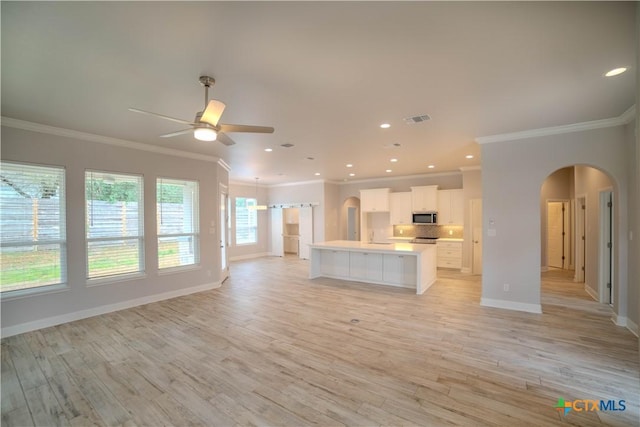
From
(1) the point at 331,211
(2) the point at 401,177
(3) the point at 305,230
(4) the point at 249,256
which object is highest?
(2) the point at 401,177

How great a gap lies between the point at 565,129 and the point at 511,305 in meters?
2.82

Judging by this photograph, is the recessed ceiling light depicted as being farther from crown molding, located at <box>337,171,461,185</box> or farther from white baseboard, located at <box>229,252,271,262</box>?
white baseboard, located at <box>229,252,271,262</box>

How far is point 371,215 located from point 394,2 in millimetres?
8508

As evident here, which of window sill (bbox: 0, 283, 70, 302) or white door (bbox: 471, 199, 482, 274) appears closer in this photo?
window sill (bbox: 0, 283, 70, 302)

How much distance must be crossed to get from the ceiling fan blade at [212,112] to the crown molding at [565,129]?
13.6 feet

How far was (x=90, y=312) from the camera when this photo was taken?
4359 mm

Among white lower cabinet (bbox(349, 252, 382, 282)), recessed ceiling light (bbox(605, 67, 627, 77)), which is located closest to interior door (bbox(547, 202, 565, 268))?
white lower cabinet (bbox(349, 252, 382, 282))

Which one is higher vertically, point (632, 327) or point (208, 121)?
point (208, 121)

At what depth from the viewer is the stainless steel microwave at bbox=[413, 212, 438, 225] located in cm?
825

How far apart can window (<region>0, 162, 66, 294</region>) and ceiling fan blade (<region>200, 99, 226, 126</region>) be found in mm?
3292

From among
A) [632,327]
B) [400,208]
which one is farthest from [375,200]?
[632,327]

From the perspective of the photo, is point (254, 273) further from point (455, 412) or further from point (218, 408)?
point (455, 412)

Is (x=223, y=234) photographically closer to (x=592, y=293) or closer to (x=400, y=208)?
(x=400, y=208)

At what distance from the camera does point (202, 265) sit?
5895mm
